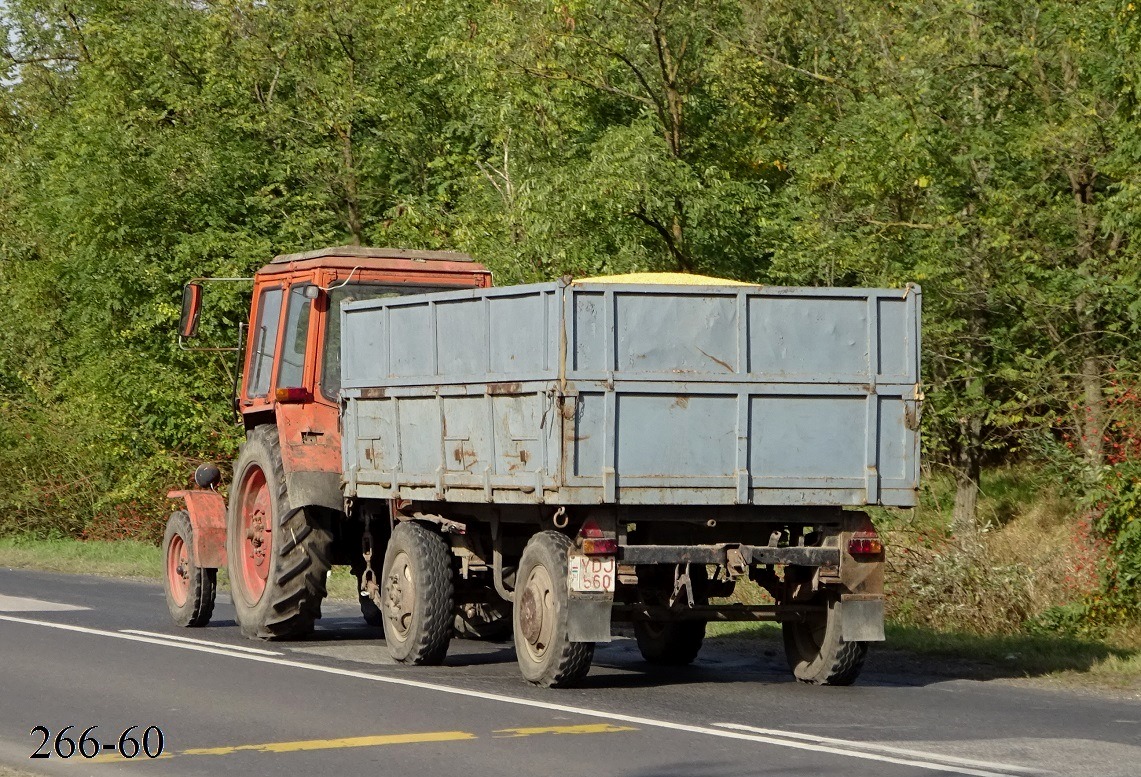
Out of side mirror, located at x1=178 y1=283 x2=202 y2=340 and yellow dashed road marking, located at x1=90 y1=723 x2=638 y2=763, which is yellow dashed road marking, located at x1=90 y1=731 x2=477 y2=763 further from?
side mirror, located at x1=178 y1=283 x2=202 y2=340

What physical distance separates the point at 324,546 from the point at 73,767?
18.5ft

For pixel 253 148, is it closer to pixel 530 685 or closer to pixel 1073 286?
pixel 1073 286

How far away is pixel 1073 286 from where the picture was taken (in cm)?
1769

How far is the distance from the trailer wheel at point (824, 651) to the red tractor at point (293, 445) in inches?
146

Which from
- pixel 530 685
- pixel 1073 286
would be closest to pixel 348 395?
pixel 530 685

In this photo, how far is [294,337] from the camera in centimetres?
1476

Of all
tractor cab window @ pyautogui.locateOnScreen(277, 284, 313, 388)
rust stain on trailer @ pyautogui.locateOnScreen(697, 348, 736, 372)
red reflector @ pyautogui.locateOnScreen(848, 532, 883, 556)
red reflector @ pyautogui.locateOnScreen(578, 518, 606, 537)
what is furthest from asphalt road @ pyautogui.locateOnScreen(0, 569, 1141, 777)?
tractor cab window @ pyautogui.locateOnScreen(277, 284, 313, 388)

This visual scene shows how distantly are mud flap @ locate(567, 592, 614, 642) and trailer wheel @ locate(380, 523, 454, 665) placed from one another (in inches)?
74.3

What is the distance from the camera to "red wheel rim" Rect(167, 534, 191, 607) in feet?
52.6

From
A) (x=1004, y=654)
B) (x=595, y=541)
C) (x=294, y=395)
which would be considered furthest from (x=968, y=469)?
(x=595, y=541)

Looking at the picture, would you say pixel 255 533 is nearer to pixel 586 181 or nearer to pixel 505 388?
pixel 505 388

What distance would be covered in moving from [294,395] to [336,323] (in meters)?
0.69

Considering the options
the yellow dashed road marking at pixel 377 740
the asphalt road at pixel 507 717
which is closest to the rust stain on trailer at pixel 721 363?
the asphalt road at pixel 507 717

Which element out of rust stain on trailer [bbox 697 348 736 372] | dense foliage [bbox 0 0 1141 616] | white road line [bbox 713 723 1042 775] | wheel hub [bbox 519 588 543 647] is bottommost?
white road line [bbox 713 723 1042 775]
